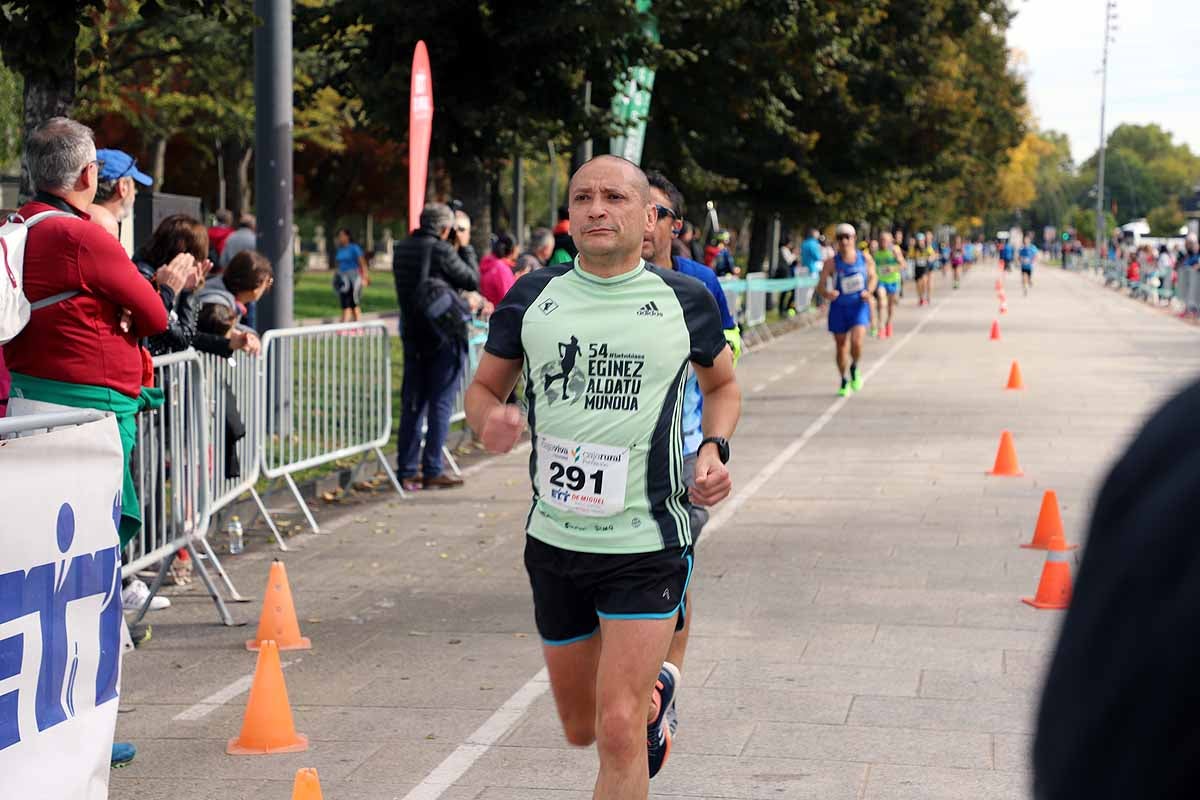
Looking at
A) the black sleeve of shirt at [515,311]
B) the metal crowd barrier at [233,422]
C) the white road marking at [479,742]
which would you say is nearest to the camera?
the black sleeve of shirt at [515,311]

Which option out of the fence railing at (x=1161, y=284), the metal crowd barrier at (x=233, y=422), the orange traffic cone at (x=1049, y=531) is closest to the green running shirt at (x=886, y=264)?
the fence railing at (x=1161, y=284)

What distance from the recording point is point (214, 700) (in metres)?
6.60

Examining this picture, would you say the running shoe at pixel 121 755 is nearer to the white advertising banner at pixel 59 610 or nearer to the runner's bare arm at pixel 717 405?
the white advertising banner at pixel 59 610

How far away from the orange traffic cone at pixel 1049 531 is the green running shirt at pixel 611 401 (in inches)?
204

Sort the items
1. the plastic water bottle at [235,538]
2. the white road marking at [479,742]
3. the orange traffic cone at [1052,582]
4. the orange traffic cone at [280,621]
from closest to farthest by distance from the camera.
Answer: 1. the white road marking at [479,742]
2. the orange traffic cone at [280,621]
3. the orange traffic cone at [1052,582]
4. the plastic water bottle at [235,538]

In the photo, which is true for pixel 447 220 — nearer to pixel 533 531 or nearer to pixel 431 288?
pixel 431 288

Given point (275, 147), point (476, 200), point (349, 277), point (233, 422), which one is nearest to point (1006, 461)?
point (275, 147)

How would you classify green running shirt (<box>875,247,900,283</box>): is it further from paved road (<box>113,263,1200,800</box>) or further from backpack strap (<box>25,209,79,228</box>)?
backpack strap (<box>25,209,79,228</box>)

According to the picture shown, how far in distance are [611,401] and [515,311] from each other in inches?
15.4

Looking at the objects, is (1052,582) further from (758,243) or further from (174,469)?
(758,243)

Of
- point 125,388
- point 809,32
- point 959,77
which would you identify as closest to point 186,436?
point 125,388

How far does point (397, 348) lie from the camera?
80.1 ft

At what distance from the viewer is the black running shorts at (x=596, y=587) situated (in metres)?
4.41

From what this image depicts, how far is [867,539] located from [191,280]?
13.7ft
